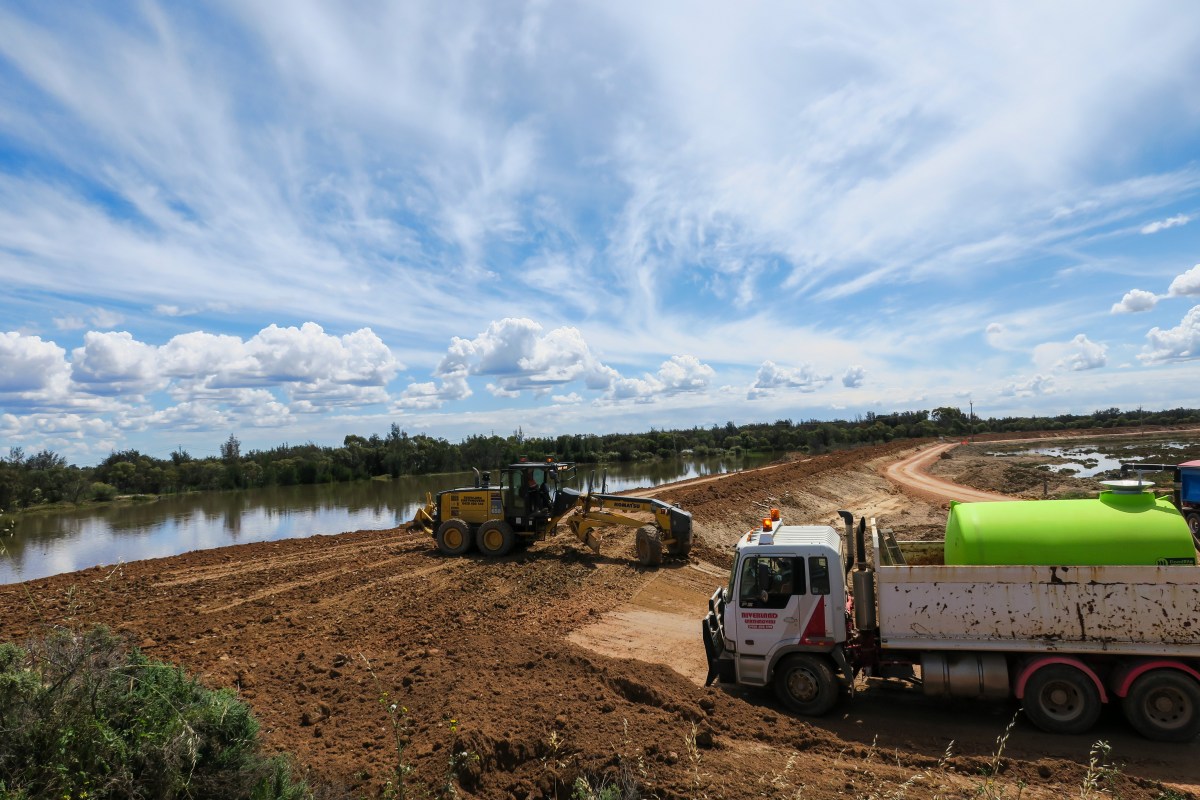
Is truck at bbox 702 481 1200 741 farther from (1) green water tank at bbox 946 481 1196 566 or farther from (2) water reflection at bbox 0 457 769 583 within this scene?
(2) water reflection at bbox 0 457 769 583

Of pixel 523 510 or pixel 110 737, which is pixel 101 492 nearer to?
pixel 523 510

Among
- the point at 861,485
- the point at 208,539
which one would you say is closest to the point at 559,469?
the point at 208,539

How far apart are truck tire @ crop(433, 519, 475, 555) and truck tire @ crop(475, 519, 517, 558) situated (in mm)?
466

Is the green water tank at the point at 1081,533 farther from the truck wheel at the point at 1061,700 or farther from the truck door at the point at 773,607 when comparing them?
the truck door at the point at 773,607

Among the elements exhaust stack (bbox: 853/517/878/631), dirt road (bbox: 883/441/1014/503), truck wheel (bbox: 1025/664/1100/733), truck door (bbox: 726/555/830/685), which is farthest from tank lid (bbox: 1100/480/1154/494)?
dirt road (bbox: 883/441/1014/503)

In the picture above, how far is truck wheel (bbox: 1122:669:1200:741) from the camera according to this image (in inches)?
255

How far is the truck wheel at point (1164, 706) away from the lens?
6.47 m

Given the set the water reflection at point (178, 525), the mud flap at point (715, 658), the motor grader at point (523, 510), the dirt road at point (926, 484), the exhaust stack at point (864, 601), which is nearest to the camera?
the exhaust stack at point (864, 601)

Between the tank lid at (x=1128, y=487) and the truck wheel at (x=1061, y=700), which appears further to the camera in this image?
the tank lid at (x=1128, y=487)

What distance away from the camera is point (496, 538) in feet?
53.0

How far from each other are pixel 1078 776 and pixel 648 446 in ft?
270

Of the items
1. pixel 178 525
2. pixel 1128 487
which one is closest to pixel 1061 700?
pixel 1128 487

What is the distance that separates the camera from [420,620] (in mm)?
11523

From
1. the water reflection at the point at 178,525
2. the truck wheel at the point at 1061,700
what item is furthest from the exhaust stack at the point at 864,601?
the water reflection at the point at 178,525
